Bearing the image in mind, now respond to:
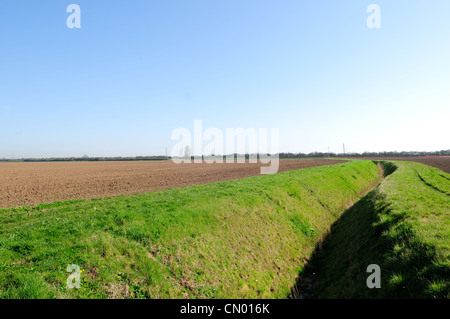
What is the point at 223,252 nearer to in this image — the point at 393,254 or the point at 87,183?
the point at 393,254

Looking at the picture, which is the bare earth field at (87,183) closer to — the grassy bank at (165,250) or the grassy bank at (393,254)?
the grassy bank at (165,250)

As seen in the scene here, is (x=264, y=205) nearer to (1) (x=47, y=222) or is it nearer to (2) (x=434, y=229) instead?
(2) (x=434, y=229)

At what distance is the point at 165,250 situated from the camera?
27.9ft

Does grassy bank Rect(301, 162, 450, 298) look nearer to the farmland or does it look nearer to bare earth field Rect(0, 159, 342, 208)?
the farmland

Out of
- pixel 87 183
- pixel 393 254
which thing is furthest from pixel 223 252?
pixel 87 183

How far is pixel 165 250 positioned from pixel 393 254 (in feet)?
26.2

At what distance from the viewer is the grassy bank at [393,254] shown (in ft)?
20.0

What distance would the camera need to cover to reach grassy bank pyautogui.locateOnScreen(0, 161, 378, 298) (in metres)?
6.42

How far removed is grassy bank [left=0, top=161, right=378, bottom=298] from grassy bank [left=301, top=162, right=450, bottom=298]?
5.09 feet

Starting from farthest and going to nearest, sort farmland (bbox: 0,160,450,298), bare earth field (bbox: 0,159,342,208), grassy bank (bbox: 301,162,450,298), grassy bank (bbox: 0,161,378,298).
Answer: bare earth field (bbox: 0,159,342,208), grassy bank (bbox: 0,161,378,298), farmland (bbox: 0,160,450,298), grassy bank (bbox: 301,162,450,298)

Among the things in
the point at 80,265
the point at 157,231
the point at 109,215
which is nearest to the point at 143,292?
the point at 80,265

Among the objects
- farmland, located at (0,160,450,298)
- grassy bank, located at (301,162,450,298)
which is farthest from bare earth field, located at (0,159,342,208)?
grassy bank, located at (301,162,450,298)

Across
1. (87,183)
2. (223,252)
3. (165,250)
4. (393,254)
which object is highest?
(87,183)
